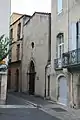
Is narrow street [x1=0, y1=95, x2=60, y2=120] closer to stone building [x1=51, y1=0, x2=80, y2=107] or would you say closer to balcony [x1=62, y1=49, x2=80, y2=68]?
stone building [x1=51, y1=0, x2=80, y2=107]

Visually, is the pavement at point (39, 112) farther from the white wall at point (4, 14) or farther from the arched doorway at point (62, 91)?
the white wall at point (4, 14)

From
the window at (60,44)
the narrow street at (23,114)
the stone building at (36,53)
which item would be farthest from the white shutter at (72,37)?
the stone building at (36,53)

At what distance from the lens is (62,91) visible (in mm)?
20375

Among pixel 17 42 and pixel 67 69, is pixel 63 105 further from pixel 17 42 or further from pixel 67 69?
pixel 17 42

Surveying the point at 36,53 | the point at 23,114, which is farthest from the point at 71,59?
the point at 36,53

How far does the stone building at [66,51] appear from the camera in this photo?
1770cm

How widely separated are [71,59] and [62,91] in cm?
368

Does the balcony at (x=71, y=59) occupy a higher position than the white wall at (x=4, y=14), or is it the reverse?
the white wall at (x=4, y=14)

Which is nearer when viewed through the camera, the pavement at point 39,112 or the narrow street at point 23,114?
the narrow street at point 23,114

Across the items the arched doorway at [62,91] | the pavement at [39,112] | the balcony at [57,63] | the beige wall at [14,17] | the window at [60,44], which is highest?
the beige wall at [14,17]

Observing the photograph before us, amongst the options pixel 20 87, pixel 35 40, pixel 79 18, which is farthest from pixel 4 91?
pixel 20 87

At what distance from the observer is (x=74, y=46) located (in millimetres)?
18078

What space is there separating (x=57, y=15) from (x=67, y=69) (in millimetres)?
5327

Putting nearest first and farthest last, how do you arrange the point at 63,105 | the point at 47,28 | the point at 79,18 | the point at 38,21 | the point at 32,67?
the point at 79,18 → the point at 63,105 → the point at 47,28 → the point at 38,21 → the point at 32,67
